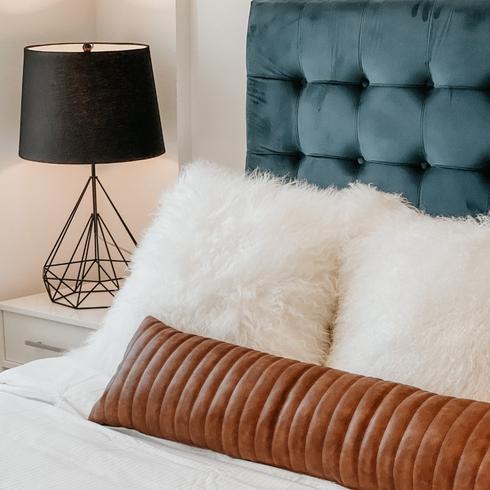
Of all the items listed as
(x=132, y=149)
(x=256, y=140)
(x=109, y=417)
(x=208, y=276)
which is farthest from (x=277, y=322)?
(x=132, y=149)

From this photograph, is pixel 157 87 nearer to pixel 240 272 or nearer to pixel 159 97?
pixel 159 97

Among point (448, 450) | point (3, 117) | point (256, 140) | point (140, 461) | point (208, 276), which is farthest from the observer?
point (3, 117)

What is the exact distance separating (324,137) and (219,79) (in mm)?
511

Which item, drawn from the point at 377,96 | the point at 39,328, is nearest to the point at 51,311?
the point at 39,328

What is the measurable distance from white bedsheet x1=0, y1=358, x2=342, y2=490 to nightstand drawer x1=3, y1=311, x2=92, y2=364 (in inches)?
29.7

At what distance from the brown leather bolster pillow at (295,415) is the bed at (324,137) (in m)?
0.04

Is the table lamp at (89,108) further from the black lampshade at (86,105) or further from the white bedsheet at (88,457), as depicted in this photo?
the white bedsheet at (88,457)

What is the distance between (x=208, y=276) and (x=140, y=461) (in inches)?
16.4

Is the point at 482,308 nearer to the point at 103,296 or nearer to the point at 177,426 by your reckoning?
the point at 177,426

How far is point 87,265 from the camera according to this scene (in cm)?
315

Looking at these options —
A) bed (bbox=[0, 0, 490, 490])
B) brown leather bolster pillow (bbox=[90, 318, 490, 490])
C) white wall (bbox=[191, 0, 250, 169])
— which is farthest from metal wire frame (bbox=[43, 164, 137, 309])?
brown leather bolster pillow (bbox=[90, 318, 490, 490])

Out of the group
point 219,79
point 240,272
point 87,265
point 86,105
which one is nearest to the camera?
point 240,272

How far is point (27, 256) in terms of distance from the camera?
9.89 feet

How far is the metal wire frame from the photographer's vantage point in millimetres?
2857
